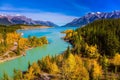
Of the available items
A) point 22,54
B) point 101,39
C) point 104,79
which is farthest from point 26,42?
point 104,79

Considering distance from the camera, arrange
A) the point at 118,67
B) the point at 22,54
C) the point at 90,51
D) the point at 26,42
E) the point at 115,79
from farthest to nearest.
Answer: the point at 26,42, the point at 22,54, the point at 90,51, the point at 118,67, the point at 115,79

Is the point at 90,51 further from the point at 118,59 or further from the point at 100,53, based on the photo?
the point at 118,59

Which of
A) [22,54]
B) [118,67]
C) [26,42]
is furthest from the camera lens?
[26,42]

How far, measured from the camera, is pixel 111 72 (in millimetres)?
79250

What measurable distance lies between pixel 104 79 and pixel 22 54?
6439 cm

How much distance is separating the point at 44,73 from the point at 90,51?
123 feet

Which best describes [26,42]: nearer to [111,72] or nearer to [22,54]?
[22,54]

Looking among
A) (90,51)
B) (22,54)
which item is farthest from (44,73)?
(22,54)

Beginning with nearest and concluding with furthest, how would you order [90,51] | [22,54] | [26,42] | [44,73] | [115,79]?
[115,79], [44,73], [90,51], [22,54], [26,42]

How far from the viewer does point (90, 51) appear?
109188 mm

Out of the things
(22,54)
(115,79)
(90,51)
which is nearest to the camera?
(115,79)

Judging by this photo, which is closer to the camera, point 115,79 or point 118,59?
point 115,79

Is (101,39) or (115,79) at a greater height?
(101,39)

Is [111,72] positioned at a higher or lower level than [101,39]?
lower
